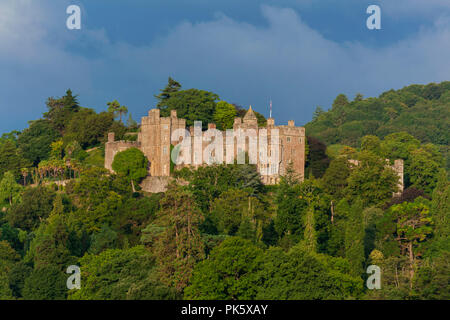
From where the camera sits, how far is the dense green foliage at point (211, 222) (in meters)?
40.2

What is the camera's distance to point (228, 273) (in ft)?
131

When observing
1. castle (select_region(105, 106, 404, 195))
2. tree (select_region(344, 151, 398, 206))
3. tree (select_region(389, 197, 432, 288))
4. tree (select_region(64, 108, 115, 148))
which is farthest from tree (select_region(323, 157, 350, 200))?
tree (select_region(64, 108, 115, 148))

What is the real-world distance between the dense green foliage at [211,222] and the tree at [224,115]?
11cm

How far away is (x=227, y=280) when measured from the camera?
39.5 meters

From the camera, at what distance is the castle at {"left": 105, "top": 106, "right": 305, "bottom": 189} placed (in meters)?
59.9

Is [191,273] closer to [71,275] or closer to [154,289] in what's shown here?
[154,289]

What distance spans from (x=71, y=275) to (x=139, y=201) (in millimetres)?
10398

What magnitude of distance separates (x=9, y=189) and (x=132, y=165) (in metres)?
9.92

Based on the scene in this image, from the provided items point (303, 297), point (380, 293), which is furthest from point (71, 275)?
point (380, 293)

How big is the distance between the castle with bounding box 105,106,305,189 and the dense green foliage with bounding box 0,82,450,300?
117 centimetres

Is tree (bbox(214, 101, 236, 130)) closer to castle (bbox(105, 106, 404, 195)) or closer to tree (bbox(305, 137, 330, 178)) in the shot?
castle (bbox(105, 106, 404, 195))

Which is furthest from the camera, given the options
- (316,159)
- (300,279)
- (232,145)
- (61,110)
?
(61,110)

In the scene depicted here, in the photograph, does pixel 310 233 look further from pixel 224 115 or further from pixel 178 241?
pixel 224 115

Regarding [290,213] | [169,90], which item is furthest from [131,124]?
[290,213]
